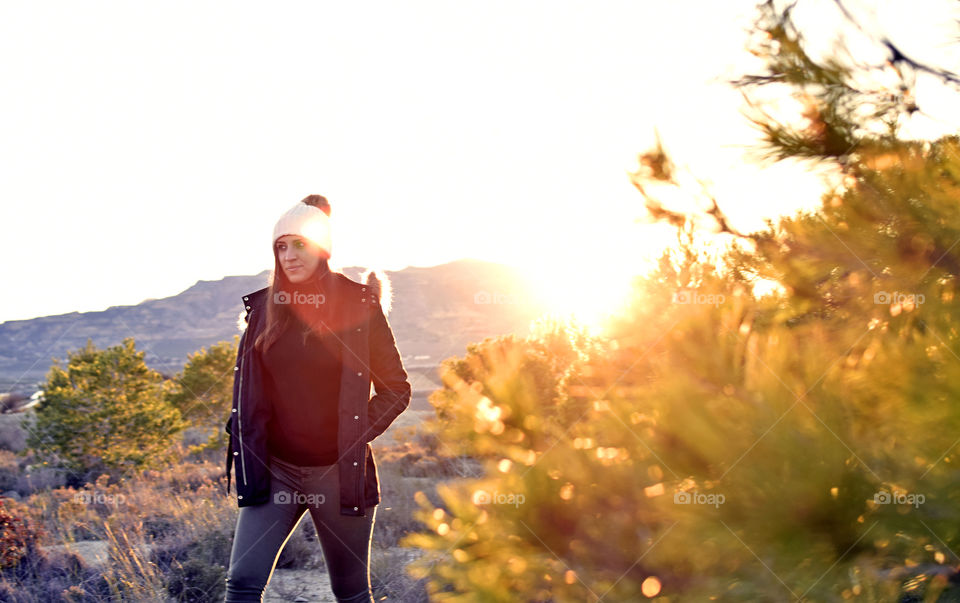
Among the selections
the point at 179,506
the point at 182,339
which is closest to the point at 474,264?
the point at 182,339

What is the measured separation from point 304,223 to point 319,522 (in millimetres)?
1193

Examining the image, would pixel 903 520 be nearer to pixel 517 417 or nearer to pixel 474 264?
pixel 517 417

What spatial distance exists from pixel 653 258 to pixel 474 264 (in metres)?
160

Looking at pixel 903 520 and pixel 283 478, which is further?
pixel 283 478

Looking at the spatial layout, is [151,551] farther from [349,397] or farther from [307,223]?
[307,223]

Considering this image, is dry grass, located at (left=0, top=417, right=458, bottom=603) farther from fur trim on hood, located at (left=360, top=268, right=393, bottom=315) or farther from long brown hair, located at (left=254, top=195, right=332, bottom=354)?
fur trim on hood, located at (left=360, top=268, right=393, bottom=315)

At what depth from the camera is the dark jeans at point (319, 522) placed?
95.9 inches

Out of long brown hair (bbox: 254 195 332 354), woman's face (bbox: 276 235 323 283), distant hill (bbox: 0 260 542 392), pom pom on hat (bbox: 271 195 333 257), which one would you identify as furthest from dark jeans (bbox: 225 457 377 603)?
distant hill (bbox: 0 260 542 392)

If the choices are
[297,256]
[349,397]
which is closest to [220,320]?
[297,256]

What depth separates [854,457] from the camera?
90cm

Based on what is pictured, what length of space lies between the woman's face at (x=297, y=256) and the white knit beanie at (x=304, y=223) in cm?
2

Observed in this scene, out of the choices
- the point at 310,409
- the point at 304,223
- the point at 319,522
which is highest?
the point at 304,223

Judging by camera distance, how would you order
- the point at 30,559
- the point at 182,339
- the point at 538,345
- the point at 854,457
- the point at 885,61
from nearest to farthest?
1. the point at 854,457
2. the point at 885,61
3. the point at 538,345
4. the point at 30,559
5. the point at 182,339

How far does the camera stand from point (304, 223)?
2.61 meters
